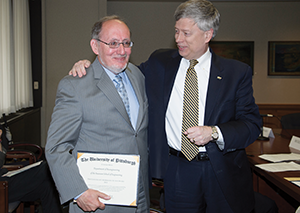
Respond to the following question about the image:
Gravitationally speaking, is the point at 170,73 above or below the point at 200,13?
below

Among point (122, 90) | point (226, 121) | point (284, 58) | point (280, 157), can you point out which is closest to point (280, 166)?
point (280, 157)

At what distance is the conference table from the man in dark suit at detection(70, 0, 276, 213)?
12.6 inches

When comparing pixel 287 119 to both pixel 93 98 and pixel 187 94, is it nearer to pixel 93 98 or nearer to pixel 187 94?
pixel 187 94

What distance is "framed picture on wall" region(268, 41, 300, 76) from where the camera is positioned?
7305mm

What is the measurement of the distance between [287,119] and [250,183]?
131 inches

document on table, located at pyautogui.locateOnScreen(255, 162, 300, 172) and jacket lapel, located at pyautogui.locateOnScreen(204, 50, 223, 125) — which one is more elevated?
jacket lapel, located at pyautogui.locateOnScreen(204, 50, 223, 125)

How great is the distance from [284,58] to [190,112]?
6.73m

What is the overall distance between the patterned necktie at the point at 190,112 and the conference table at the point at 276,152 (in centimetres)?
80

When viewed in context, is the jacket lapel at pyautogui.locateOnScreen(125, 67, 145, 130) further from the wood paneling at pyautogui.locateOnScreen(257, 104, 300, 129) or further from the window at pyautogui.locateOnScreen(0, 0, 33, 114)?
the wood paneling at pyautogui.locateOnScreen(257, 104, 300, 129)

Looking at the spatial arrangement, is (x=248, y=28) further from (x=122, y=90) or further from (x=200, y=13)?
(x=122, y=90)

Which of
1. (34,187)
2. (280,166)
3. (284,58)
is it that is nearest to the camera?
(280,166)

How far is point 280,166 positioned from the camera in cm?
233

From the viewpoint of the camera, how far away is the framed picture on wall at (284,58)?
24.0ft

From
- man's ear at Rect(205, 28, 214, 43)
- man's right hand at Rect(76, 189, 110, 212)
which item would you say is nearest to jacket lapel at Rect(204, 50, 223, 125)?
man's ear at Rect(205, 28, 214, 43)
